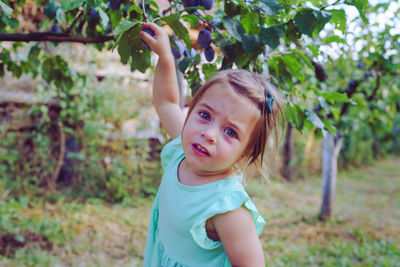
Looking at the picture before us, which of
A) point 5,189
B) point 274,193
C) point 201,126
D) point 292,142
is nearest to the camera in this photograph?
point 201,126

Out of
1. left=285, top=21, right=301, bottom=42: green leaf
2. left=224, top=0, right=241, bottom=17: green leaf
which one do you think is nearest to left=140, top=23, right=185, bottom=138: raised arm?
left=224, top=0, right=241, bottom=17: green leaf

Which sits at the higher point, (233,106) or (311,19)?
(311,19)

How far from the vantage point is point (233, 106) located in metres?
0.77

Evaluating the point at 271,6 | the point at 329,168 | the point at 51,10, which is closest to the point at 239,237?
the point at 271,6

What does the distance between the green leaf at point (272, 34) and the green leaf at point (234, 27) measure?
0.09 meters

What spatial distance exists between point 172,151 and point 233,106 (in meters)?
0.34

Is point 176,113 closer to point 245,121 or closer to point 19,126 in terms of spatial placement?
point 245,121

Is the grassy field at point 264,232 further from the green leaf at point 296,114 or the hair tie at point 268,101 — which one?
the hair tie at point 268,101

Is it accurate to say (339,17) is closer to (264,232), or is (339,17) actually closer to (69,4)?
(69,4)

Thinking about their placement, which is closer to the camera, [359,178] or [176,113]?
[176,113]

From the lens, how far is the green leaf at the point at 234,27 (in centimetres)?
99

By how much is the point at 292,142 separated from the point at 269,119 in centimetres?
517

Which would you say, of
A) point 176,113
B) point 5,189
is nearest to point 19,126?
point 5,189

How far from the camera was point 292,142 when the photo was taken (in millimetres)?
5789
